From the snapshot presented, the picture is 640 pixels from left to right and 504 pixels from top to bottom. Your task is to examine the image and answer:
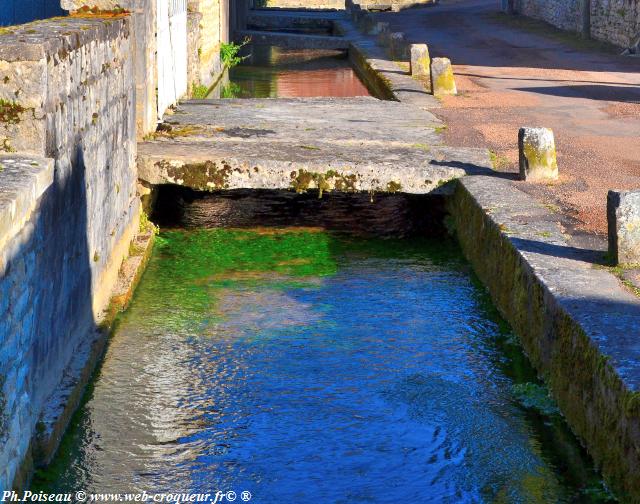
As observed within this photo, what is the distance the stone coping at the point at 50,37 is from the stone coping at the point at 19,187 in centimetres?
45

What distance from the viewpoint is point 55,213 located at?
16.8ft

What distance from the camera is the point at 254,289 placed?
294 inches

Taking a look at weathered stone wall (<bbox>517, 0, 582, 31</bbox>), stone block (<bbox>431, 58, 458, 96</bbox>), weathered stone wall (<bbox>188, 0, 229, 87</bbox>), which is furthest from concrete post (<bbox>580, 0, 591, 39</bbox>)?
stone block (<bbox>431, 58, 458, 96</bbox>)

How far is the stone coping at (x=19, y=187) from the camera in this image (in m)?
3.86

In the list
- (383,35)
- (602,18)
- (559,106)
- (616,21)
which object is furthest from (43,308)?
(602,18)

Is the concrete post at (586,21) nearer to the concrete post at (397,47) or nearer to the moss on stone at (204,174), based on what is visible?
the concrete post at (397,47)

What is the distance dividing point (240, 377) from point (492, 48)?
16.4 m

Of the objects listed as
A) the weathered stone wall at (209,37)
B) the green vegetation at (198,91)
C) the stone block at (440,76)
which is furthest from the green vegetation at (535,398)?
the weathered stone wall at (209,37)

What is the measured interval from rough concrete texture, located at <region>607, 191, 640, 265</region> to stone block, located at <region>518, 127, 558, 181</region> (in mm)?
2230

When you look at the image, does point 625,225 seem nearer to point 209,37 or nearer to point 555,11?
point 209,37

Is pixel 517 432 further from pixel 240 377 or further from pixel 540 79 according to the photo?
pixel 540 79

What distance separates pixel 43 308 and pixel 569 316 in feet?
7.82

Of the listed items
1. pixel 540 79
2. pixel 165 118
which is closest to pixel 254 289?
pixel 165 118

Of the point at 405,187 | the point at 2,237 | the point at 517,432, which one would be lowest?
the point at 517,432
